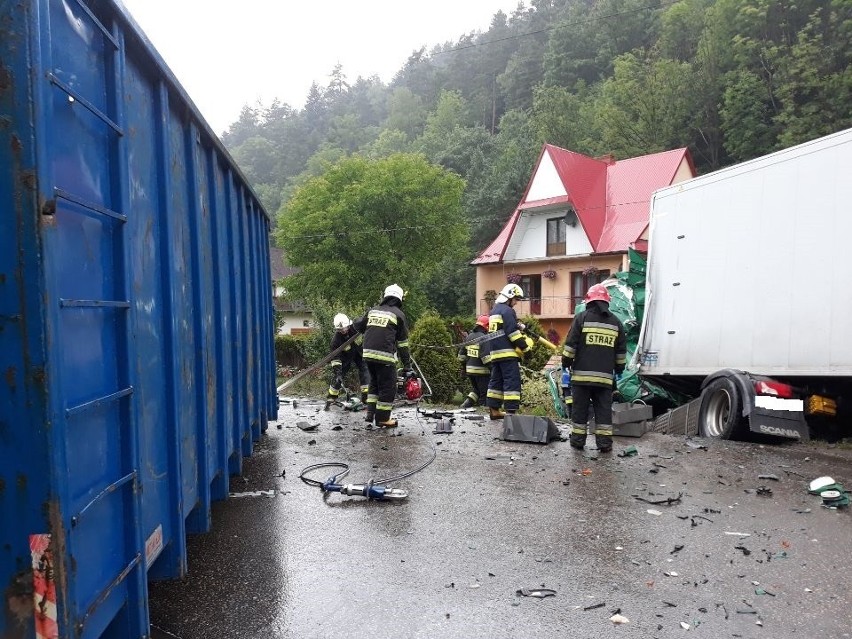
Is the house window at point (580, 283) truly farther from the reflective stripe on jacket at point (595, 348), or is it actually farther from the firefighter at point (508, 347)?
the reflective stripe on jacket at point (595, 348)

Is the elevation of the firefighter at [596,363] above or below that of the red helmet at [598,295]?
below

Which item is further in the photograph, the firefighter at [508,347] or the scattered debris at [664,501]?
the firefighter at [508,347]

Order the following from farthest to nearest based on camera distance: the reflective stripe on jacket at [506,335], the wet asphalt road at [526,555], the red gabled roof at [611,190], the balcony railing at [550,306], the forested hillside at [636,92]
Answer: the forested hillside at [636,92], the balcony railing at [550,306], the red gabled roof at [611,190], the reflective stripe on jacket at [506,335], the wet asphalt road at [526,555]

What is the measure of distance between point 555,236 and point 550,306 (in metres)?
3.23

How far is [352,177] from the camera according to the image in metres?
29.3

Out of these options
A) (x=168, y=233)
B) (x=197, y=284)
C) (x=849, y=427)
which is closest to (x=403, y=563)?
(x=197, y=284)

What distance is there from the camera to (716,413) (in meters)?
7.65

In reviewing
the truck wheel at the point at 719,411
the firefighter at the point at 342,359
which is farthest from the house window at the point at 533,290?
the truck wheel at the point at 719,411

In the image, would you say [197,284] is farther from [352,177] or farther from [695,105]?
[695,105]

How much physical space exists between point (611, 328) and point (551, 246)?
23363 millimetres

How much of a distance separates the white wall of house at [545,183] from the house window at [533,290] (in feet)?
12.3

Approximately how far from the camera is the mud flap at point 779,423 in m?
6.70

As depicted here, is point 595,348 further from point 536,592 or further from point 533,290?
point 533,290

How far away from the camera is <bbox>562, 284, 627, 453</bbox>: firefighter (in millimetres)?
6832
